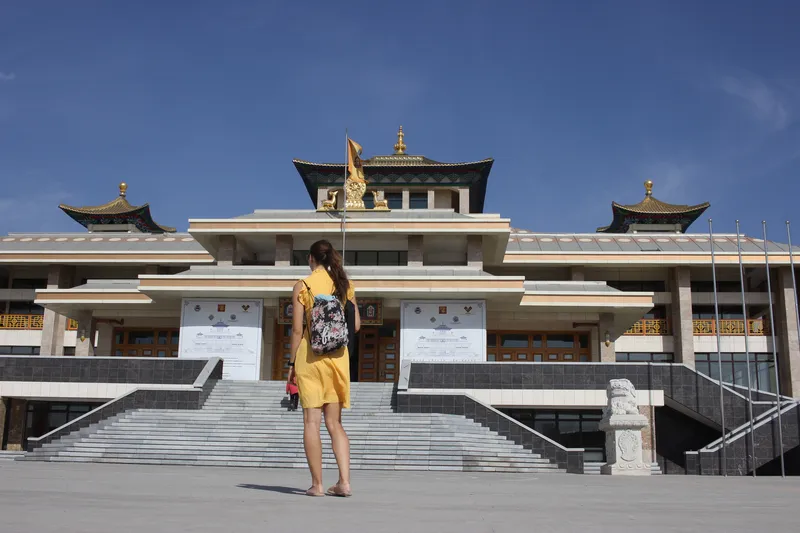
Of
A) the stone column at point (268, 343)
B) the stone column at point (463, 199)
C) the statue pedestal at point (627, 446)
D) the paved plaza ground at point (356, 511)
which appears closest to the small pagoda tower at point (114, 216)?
the stone column at point (463, 199)

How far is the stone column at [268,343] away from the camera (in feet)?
87.9

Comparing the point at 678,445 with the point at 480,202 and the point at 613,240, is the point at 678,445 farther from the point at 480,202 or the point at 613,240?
the point at 480,202

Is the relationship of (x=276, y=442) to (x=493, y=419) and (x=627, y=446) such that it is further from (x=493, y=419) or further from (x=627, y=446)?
(x=627, y=446)

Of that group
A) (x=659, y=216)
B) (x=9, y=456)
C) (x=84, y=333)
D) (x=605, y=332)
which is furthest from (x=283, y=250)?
(x=659, y=216)

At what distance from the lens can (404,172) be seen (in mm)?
42750

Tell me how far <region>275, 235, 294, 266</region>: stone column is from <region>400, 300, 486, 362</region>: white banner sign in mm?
4733

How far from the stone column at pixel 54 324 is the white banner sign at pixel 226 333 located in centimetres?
1123

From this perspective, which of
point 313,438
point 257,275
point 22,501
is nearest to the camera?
point 22,501

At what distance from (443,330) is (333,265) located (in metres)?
19.1

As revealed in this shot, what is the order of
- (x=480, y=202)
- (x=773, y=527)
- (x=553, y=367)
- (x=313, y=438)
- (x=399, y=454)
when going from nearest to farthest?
(x=773, y=527) < (x=313, y=438) < (x=399, y=454) < (x=553, y=367) < (x=480, y=202)

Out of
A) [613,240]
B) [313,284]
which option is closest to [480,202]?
[613,240]

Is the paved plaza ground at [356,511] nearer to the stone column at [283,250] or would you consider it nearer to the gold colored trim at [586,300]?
the gold colored trim at [586,300]

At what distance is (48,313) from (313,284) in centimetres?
3150

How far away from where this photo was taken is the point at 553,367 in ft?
72.0
